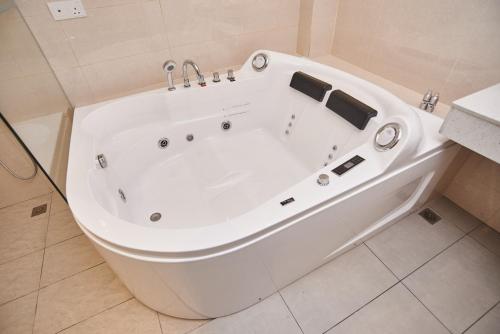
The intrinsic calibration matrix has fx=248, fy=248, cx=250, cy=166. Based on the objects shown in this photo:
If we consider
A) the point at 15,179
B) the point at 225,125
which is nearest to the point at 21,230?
the point at 15,179

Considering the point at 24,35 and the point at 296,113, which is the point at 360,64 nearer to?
the point at 296,113

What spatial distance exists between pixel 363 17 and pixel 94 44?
1.65 meters

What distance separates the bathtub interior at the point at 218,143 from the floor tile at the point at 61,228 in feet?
1.52

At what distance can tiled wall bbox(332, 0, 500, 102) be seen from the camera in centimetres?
113

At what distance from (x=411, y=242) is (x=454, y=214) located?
38cm

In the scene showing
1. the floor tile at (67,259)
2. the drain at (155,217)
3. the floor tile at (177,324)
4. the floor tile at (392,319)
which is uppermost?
the drain at (155,217)

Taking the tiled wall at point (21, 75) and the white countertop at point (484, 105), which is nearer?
the white countertop at point (484, 105)

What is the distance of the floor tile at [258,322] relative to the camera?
1.09 metres

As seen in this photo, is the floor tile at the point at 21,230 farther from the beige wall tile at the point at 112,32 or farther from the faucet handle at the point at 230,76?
the faucet handle at the point at 230,76

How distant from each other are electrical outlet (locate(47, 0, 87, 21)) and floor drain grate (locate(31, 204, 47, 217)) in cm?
116

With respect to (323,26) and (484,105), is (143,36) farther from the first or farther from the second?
(484,105)

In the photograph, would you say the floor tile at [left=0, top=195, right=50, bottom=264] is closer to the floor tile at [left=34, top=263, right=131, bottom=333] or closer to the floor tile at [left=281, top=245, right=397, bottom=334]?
the floor tile at [left=34, top=263, right=131, bottom=333]

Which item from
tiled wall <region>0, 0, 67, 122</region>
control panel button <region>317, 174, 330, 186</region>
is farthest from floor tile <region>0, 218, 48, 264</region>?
control panel button <region>317, 174, 330, 186</region>

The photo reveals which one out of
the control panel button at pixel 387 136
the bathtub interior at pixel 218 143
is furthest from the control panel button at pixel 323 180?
the bathtub interior at pixel 218 143
